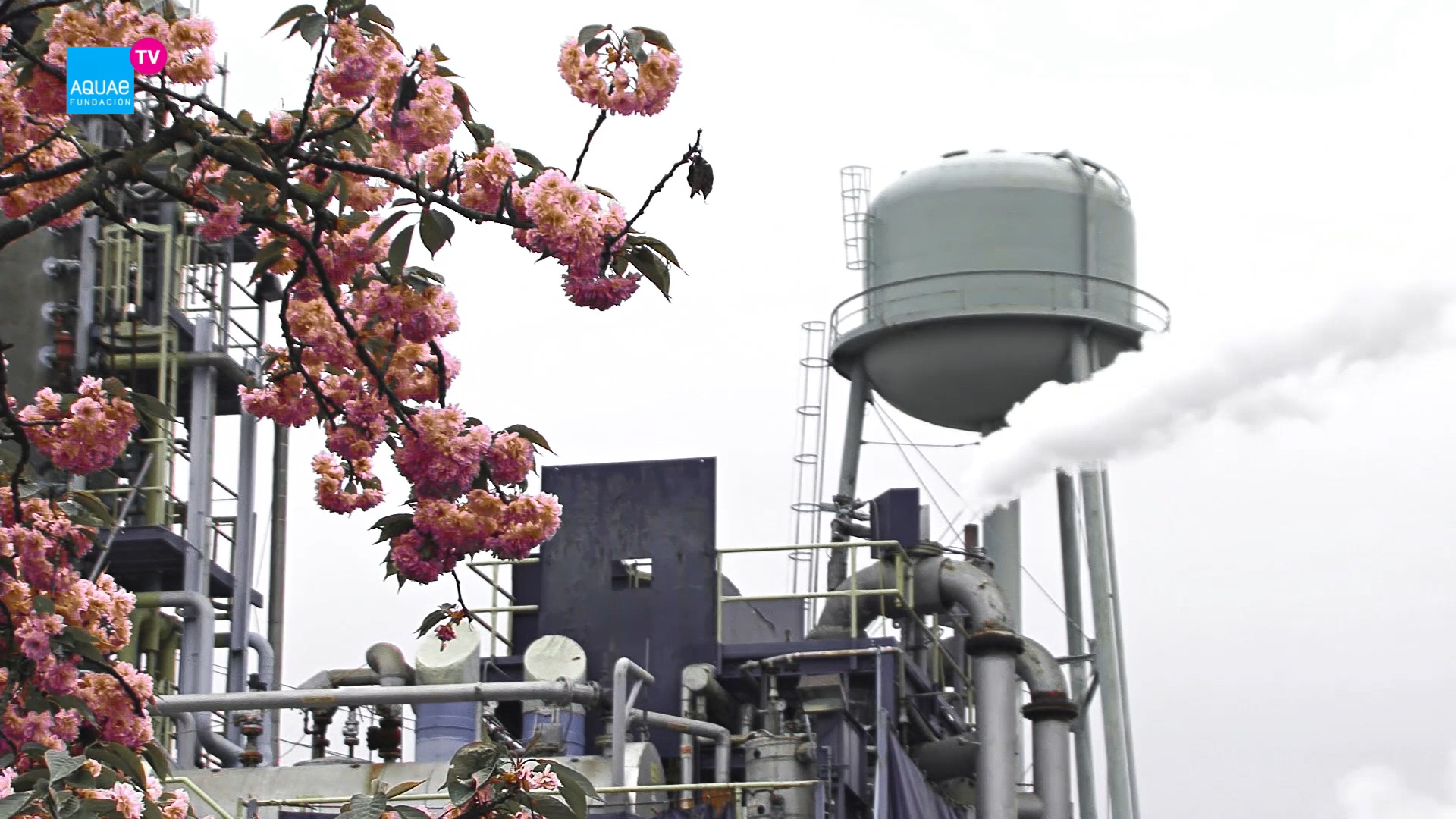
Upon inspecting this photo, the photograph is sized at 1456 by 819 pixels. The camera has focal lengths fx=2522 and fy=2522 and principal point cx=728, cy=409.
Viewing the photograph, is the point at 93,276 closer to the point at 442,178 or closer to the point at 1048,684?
the point at 1048,684

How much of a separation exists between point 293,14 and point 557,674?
18165 millimetres

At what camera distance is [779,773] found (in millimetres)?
25969

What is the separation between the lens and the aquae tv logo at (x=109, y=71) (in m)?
10.7

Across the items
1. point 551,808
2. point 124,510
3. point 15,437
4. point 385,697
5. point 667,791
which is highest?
point 124,510

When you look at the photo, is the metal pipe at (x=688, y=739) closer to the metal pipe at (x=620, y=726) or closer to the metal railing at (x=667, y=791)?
the metal railing at (x=667, y=791)

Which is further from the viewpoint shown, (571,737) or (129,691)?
(571,737)

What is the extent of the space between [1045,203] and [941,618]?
9.67 m

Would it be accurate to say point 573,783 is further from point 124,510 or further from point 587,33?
point 124,510

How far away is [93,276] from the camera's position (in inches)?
1337

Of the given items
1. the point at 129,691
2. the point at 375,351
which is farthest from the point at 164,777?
the point at 375,351

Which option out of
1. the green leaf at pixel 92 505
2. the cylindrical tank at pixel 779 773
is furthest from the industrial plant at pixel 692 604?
the green leaf at pixel 92 505

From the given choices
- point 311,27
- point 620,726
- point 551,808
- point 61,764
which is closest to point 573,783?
point 551,808

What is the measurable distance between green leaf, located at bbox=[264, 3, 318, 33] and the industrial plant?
1153cm

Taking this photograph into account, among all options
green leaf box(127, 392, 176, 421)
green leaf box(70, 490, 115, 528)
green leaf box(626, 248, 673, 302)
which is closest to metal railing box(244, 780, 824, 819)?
green leaf box(70, 490, 115, 528)
